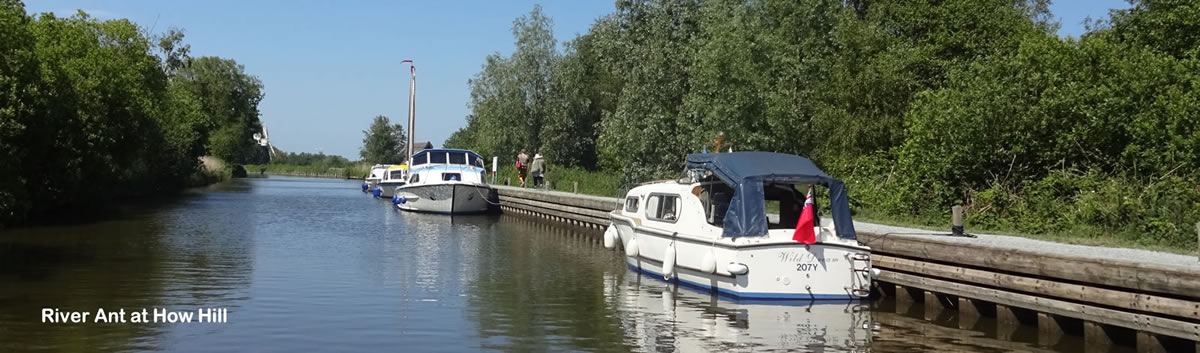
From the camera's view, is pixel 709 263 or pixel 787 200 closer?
pixel 709 263

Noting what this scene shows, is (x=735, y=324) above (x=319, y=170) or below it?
below

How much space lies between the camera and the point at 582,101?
65.5 m

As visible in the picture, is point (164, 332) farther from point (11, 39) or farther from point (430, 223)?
point (430, 223)

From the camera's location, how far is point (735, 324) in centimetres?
1652

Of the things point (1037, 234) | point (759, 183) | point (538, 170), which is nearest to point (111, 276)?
point (759, 183)

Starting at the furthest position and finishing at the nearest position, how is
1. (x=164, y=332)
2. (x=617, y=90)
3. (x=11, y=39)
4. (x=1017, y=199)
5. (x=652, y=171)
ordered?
(x=617, y=90) < (x=652, y=171) < (x=11, y=39) < (x=1017, y=199) < (x=164, y=332)

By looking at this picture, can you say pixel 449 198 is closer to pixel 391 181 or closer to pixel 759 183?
pixel 391 181

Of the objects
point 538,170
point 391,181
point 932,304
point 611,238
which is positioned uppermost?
point 538,170

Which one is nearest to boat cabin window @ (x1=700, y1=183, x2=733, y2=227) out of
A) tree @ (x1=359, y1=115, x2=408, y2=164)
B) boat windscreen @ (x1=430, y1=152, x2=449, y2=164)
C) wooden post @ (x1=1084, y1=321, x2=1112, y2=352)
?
wooden post @ (x1=1084, y1=321, x2=1112, y2=352)

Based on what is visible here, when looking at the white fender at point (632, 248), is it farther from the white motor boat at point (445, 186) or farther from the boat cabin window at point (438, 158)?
the boat cabin window at point (438, 158)

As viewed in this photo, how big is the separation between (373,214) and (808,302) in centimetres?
3212

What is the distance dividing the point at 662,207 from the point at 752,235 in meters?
3.78

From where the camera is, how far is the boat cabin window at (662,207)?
21.0 metres

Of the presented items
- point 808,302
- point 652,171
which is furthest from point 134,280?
point 652,171
